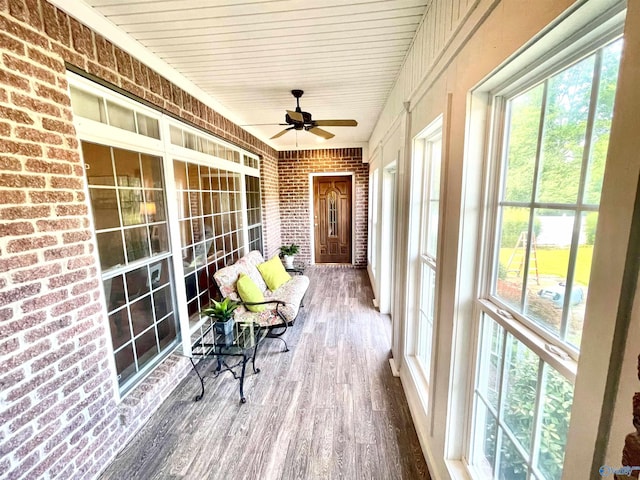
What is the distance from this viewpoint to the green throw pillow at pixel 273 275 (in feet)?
12.1

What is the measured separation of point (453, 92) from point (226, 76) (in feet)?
6.65

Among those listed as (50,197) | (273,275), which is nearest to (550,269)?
(50,197)

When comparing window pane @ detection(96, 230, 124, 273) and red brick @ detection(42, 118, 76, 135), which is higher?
red brick @ detection(42, 118, 76, 135)

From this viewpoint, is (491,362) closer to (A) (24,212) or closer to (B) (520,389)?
(B) (520,389)

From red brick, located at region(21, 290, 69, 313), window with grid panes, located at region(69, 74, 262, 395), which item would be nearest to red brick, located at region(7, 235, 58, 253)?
red brick, located at region(21, 290, 69, 313)

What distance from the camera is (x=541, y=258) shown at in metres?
0.86

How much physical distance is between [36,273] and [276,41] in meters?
1.96

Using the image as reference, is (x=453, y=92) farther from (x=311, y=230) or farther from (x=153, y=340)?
(x=311, y=230)

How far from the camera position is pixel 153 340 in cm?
221

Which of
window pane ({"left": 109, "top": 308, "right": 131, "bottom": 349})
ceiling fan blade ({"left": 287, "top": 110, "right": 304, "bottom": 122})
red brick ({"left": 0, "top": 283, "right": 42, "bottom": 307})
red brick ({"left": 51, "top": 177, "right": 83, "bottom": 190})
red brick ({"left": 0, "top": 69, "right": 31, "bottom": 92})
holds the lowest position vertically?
window pane ({"left": 109, "top": 308, "right": 131, "bottom": 349})

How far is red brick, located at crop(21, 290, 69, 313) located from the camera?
125cm

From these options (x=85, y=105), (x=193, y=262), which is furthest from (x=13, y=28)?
(x=193, y=262)

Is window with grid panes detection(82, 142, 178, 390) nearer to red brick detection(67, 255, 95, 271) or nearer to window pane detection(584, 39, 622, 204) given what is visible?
red brick detection(67, 255, 95, 271)

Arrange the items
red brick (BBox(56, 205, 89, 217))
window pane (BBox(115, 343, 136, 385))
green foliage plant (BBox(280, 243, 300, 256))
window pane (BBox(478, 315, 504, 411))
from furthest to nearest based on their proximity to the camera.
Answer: green foliage plant (BBox(280, 243, 300, 256)) → window pane (BBox(115, 343, 136, 385)) → red brick (BBox(56, 205, 89, 217)) → window pane (BBox(478, 315, 504, 411))
